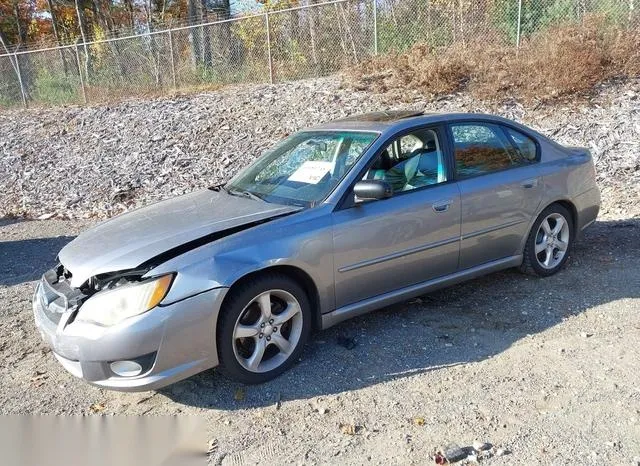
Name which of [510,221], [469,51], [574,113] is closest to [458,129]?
[510,221]

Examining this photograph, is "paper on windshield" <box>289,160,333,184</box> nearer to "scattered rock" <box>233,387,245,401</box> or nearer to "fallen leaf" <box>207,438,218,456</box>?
"scattered rock" <box>233,387,245,401</box>

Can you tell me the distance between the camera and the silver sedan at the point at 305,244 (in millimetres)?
3287

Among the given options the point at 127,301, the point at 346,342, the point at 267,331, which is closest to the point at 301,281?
the point at 267,331

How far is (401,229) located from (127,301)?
1951 millimetres

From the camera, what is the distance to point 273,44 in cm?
1406

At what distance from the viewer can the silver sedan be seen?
3287 mm

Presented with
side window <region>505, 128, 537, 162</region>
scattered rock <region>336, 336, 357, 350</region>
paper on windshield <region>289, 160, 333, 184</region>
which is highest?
paper on windshield <region>289, 160, 333, 184</region>

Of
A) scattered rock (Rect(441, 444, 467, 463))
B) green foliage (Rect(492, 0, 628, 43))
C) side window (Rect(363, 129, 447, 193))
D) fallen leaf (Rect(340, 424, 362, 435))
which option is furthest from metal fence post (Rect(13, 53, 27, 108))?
scattered rock (Rect(441, 444, 467, 463))

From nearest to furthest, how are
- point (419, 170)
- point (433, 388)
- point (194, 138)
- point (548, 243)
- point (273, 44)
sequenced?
point (433, 388) < point (419, 170) < point (548, 243) < point (194, 138) < point (273, 44)

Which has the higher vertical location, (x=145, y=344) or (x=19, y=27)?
(x=19, y=27)

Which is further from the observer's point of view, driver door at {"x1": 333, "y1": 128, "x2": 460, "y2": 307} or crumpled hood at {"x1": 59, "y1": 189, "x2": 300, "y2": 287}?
driver door at {"x1": 333, "y1": 128, "x2": 460, "y2": 307}

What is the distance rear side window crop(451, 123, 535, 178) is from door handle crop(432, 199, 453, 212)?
0.30 meters

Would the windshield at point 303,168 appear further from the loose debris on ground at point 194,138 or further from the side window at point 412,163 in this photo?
the loose debris on ground at point 194,138

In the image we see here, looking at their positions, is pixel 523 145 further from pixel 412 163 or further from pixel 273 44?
pixel 273 44
